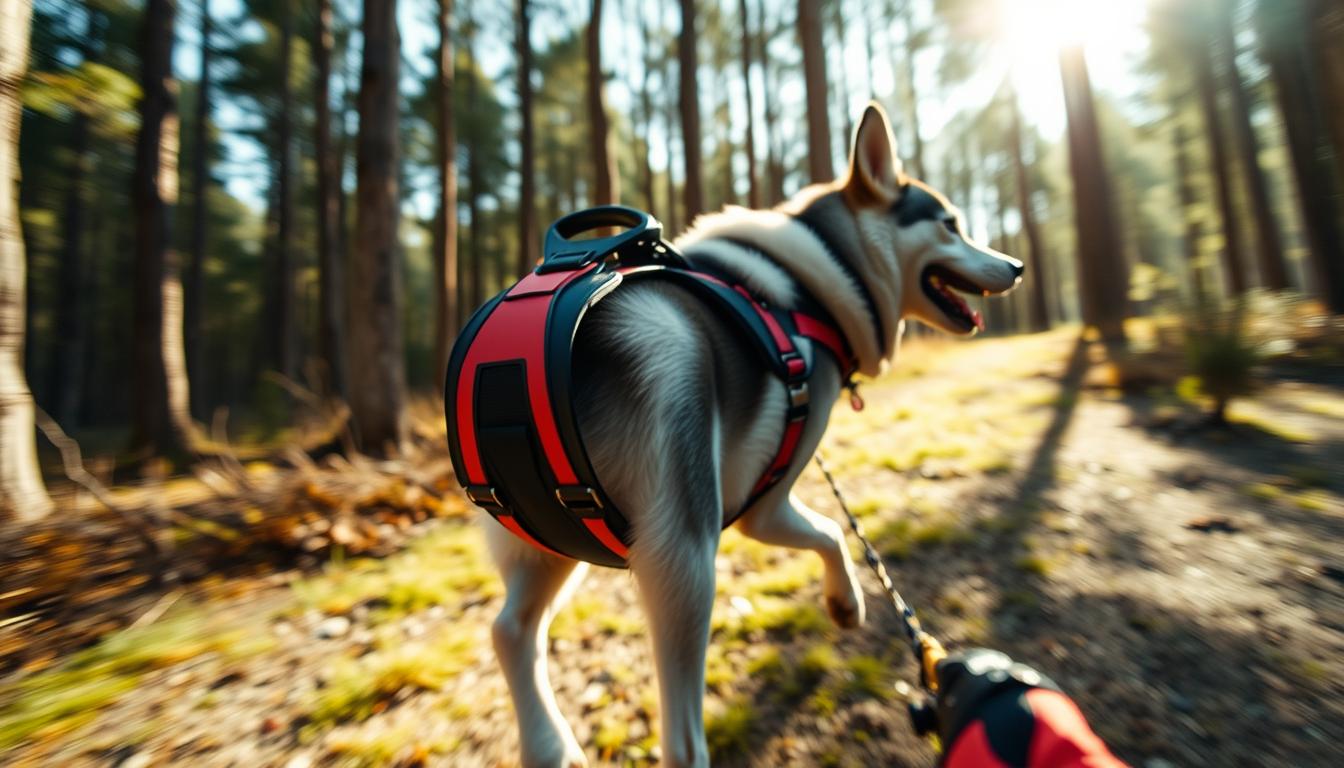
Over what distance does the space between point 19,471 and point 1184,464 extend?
8.35 m

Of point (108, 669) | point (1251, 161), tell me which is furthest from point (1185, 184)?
point (108, 669)

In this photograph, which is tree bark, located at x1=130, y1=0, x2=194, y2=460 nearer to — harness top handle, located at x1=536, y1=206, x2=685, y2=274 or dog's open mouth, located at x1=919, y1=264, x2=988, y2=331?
harness top handle, located at x1=536, y1=206, x2=685, y2=274

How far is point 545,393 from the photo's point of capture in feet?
4.34

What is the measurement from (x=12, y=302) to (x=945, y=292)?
19.2 feet

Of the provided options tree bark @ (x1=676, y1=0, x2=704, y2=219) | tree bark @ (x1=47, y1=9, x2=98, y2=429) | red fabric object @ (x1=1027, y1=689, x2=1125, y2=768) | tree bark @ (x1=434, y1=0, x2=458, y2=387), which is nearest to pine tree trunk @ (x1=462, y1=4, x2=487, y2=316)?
tree bark @ (x1=434, y1=0, x2=458, y2=387)

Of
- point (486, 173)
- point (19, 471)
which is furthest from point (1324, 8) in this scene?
point (486, 173)

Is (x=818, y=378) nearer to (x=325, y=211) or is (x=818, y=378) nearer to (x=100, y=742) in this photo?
(x=100, y=742)

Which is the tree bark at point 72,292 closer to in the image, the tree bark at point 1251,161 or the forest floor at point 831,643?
the forest floor at point 831,643

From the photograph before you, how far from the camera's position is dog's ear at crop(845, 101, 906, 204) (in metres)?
2.27

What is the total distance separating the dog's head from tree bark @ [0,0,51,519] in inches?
206

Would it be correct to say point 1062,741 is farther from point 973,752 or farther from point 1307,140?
point 1307,140

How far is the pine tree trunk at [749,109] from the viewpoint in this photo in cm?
1468

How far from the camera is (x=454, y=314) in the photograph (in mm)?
12008

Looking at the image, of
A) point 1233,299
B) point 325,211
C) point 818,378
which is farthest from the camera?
point 325,211
